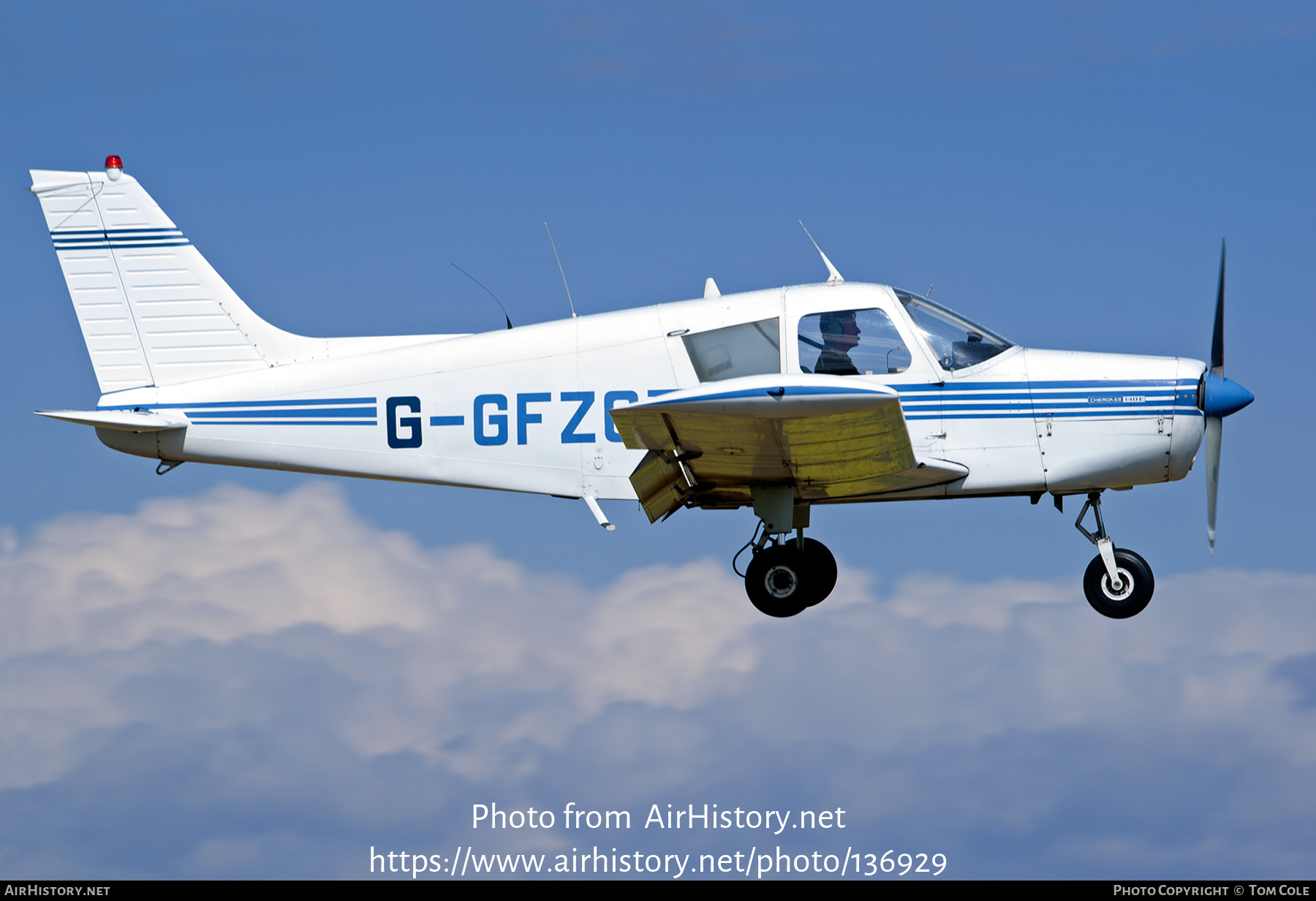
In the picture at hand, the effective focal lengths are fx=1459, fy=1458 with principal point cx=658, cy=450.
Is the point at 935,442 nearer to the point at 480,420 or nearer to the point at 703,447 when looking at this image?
the point at 703,447

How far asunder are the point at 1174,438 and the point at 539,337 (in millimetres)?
5272

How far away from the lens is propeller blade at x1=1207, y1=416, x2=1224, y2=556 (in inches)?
468

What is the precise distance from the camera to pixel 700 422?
10.6 metres

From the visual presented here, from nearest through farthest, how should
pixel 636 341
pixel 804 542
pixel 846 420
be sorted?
pixel 846 420, pixel 636 341, pixel 804 542

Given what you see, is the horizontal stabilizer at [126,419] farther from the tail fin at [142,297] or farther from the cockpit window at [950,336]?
the cockpit window at [950,336]

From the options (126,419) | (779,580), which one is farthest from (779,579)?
(126,419)

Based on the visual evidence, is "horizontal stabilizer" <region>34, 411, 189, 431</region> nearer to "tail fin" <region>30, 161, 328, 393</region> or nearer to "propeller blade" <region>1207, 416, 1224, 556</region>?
"tail fin" <region>30, 161, 328, 393</region>

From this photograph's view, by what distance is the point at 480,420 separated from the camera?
12414mm

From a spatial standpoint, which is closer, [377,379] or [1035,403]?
[1035,403]

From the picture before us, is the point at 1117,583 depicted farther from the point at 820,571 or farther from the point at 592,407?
the point at 592,407

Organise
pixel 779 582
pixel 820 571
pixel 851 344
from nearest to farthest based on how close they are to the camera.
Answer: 1. pixel 851 344
2. pixel 779 582
3. pixel 820 571

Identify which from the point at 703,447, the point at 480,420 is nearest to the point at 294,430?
the point at 480,420

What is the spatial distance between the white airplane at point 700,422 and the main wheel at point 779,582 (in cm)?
2

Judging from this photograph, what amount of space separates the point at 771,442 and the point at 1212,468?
391 centimetres
